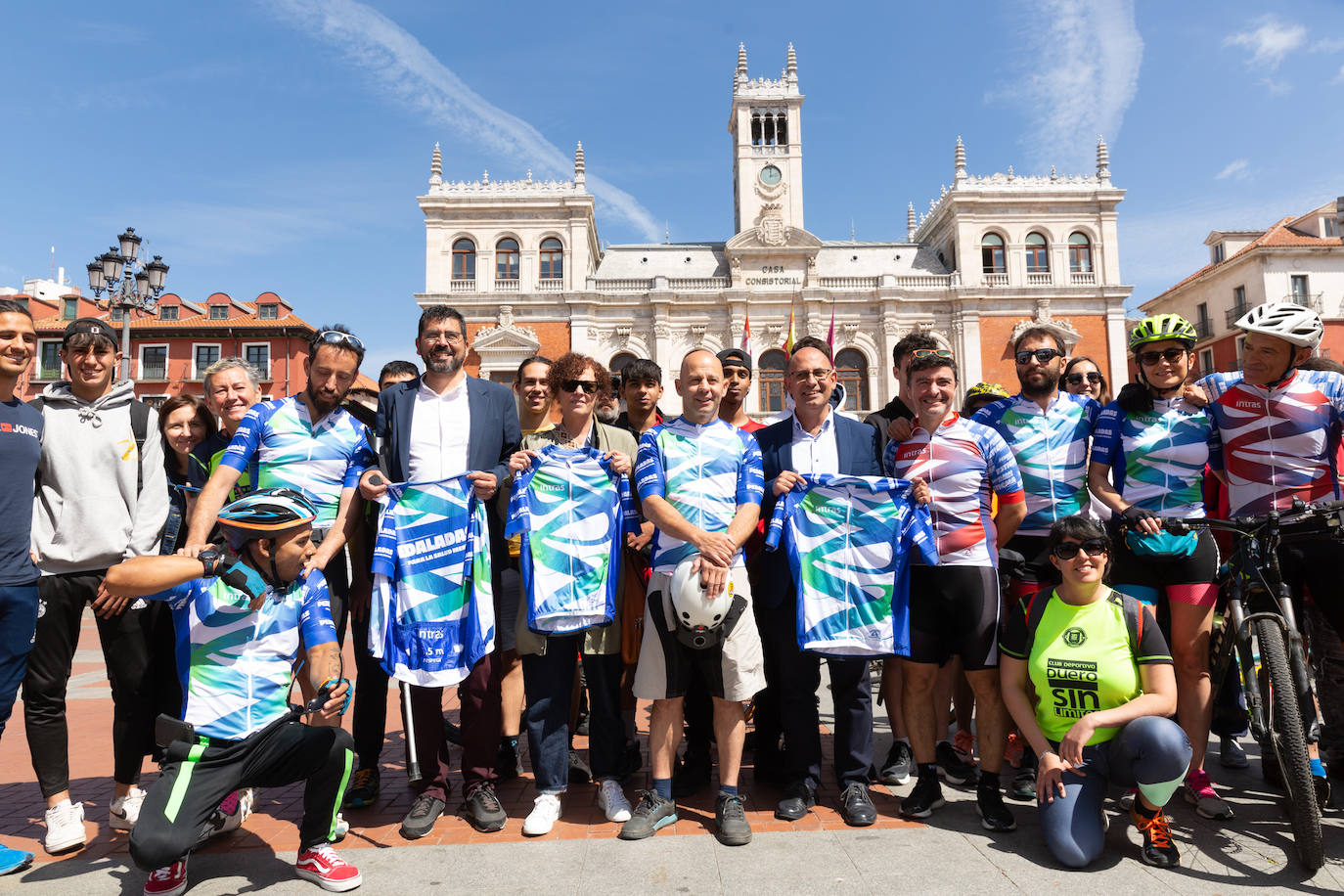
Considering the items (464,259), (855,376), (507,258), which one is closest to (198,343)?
(464,259)

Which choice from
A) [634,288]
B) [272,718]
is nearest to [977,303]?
[634,288]

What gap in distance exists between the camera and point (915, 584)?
12.8ft

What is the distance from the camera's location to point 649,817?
11.6 feet

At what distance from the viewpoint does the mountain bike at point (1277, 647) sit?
9.91 feet

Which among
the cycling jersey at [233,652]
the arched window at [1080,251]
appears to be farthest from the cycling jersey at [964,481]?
the arched window at [1080,251]

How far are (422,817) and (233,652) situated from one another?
1.23m

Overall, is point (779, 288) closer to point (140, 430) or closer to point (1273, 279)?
point (1273, 279)

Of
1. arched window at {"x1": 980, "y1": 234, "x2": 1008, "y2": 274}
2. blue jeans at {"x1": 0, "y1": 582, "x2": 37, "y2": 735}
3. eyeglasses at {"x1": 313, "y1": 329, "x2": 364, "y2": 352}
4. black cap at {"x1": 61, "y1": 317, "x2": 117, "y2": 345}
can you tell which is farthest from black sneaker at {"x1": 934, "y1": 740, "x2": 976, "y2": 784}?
arched window at {"x1": 980, "y1": 234, "x2": 1008, "y2": 274}

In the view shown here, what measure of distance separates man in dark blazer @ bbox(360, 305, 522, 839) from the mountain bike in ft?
11.5

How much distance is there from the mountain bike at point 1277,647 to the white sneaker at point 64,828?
5452mm

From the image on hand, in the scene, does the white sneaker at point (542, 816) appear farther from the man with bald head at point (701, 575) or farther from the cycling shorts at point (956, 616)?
the cycling shorts at point (956, 616)

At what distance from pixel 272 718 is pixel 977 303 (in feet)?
119

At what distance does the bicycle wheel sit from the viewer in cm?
297

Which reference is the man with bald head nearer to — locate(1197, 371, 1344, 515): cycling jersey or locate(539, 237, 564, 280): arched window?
locate(1197, 371, 1344, 515): cycling jersey
